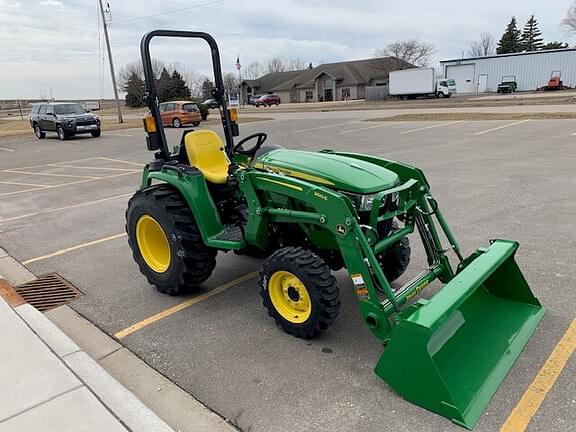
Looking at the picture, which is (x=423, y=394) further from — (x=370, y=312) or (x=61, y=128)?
(x=61, y=128)

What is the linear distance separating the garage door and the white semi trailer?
9750mm

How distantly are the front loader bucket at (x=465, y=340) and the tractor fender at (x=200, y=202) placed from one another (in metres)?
1.77

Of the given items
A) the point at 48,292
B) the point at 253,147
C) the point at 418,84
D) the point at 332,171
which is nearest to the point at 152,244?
the point at 48,292

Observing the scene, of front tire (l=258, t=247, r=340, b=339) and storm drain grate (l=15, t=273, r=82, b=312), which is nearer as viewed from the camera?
front tire (l=258, t=247, r=340, b=339)

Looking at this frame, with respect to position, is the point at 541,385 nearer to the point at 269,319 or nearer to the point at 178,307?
the point at 269,319

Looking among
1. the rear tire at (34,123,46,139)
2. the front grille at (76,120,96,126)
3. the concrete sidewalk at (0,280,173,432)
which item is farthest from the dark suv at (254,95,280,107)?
the concrete sidewalk at (0,280,173,432)

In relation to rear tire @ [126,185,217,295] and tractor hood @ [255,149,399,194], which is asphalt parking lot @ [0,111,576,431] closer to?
rear tire @ [126,185,217,295]

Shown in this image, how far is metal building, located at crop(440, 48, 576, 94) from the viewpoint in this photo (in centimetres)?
4956

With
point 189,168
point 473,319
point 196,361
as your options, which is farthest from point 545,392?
point 189,168

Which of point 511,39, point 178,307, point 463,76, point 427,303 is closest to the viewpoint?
point 427,303

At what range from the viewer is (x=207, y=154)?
13.5 ft

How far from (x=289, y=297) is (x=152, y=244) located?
5.58 ft

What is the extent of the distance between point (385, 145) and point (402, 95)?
37833 millimetres

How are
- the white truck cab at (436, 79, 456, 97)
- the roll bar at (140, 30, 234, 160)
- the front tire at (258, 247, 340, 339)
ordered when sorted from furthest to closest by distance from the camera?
the white truck cab at (436, 79, 456, 97) → the roll bar at (140, 30, 234, 160) → the front tire at (258, 247, 340, 339)
